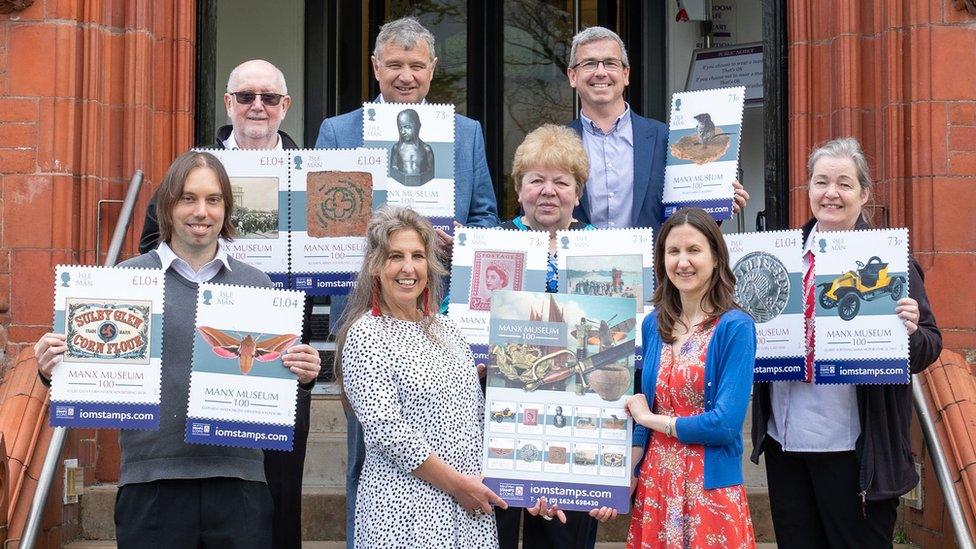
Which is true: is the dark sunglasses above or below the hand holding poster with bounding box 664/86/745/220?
above

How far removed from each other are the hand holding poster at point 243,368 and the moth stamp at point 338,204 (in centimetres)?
79

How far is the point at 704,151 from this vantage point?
15.8 ft

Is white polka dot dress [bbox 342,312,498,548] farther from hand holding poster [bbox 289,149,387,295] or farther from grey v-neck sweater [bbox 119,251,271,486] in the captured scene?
hand holding poster [bbox 289,149,387,295]

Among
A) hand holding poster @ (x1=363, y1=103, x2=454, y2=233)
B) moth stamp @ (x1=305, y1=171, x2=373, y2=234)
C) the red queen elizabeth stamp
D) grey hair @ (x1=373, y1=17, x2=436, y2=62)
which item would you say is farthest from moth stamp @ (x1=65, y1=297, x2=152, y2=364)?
grey hair @ (x1=373, y1=17, x2=436, y2=62)

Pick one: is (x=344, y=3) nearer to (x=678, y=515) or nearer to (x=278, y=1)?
(x=278, y=1)

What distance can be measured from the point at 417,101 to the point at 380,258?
1.32m

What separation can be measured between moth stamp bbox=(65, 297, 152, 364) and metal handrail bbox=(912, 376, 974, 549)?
2993 mm

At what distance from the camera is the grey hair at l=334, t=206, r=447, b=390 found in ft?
12.1

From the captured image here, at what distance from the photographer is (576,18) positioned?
394 inches

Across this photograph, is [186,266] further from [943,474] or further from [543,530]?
[943,474]

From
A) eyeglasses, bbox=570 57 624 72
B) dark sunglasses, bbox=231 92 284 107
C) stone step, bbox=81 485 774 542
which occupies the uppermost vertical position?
eyeglasses, bbox=570 57 624 72

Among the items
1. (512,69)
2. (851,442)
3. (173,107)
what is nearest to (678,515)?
(851,442)

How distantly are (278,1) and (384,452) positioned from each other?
22.4ft

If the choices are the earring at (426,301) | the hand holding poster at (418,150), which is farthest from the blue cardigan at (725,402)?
the hand holding poster at (418,150)
